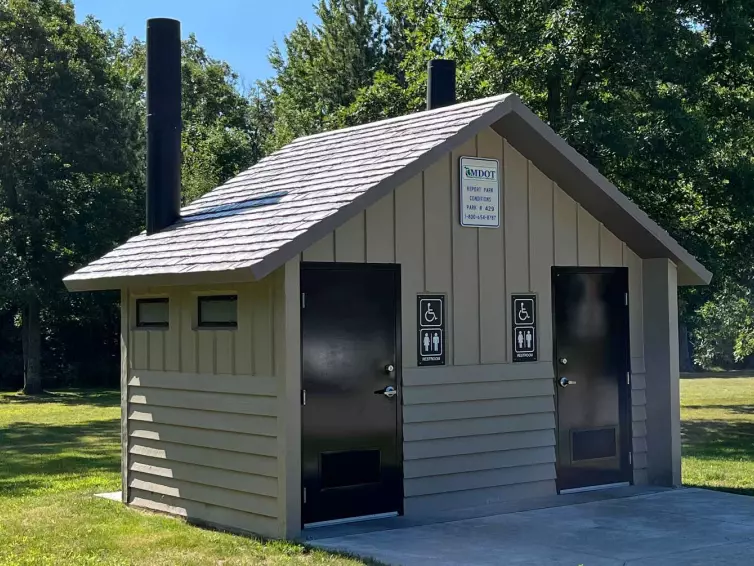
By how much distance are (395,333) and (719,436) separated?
10304 mm

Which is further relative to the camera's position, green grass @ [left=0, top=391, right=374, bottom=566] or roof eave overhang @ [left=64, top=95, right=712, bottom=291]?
roof eave overhang @ [left=64, top=95, right=712, bottom=291]

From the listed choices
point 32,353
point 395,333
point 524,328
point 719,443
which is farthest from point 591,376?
point 32,353

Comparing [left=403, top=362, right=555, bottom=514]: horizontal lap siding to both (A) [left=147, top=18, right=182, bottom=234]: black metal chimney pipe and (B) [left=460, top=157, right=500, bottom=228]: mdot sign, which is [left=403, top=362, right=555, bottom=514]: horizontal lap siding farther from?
(A) [left=147, top=18, right=182, bottom=234]: black metal chimney pipe

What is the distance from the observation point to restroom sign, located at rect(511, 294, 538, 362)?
10258 millimetres

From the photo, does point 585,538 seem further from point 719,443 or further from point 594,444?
point 719,443

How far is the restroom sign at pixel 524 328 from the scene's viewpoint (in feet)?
33.7

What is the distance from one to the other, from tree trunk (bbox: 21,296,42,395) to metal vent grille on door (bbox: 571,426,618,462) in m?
22.2

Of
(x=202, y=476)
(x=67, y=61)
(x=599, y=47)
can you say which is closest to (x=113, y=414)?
(x=67, y=61)

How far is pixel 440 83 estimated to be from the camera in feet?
40.0

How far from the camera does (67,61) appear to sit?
97.5 feet

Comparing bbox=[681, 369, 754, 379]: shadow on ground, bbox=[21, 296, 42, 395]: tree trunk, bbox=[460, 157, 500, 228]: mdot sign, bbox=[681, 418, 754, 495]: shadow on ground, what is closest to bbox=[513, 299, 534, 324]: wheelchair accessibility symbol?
bbox=[460, 157, 500, 228]: mdot sign

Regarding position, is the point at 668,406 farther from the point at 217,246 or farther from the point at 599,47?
the point at 599,47

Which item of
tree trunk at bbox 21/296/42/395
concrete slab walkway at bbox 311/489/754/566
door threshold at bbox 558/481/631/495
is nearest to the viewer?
concrete slab walkway at bbox 311/489/754/566

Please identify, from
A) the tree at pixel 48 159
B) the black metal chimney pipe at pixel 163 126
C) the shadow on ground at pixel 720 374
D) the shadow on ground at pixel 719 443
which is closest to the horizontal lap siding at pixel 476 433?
the shadow on ground at pixel 719 443
